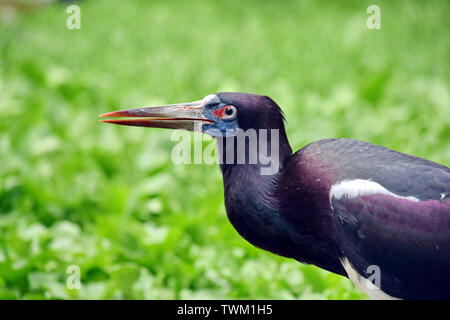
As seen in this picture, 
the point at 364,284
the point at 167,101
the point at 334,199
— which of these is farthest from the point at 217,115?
the point at 167,101

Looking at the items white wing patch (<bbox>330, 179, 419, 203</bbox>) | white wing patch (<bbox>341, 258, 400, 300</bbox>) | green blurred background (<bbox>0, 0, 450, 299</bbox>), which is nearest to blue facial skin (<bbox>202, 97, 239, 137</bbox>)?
white wing patch (<bbox>330, 179, 419, 203</bbox>)

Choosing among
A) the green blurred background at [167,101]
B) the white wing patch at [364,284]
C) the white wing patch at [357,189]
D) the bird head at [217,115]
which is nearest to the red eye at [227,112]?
the bird head at [217,115]

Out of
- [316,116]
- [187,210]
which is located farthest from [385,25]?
[187,210]

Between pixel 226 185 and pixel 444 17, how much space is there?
5.65 metres

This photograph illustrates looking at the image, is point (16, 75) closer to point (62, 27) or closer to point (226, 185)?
point (62, 27)

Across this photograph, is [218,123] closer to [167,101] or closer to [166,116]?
[166,116]

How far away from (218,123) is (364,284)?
2.85ft

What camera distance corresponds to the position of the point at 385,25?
788 centimetres

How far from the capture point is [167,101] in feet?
19.5

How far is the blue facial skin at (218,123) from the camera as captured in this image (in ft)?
9.37

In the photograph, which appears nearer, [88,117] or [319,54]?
[88,117]

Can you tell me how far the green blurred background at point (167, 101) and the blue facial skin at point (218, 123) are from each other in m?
1.00

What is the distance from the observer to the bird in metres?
2.69

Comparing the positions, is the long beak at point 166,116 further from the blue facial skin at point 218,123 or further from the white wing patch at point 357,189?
the white wing patch at point 357,189
